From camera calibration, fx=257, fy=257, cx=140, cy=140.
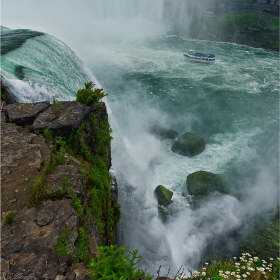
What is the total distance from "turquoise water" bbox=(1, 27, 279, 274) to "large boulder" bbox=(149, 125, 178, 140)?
67 centimetres

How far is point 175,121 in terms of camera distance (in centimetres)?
2370

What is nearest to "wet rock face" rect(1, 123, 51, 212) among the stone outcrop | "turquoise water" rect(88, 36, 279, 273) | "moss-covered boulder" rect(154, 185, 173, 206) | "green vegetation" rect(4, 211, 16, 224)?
the stone outcrop

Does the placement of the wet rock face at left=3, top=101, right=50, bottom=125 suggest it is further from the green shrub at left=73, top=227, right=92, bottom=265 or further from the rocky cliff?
the green shrub at left=73, top=227, right=92, bottom=265

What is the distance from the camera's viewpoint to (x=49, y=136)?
289 inches

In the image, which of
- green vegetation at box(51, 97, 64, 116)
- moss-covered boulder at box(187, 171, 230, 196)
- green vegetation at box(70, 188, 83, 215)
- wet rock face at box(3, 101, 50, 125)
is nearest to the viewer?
green vegetation at box(70, 188, 83, 215)

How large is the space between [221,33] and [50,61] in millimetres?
48089

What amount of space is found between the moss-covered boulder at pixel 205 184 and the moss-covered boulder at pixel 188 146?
127 inches

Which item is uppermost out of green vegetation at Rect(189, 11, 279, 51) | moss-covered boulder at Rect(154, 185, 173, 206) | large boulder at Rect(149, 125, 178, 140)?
green vegetation at Rect(189, 11, 279, 51)

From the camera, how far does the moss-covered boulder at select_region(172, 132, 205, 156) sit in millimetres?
19438

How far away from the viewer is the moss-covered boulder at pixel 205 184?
1595 cm

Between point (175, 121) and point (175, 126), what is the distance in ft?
2.63

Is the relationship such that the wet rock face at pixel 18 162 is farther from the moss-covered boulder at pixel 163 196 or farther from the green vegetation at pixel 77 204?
the moss-covered boulder at pixel 163 196

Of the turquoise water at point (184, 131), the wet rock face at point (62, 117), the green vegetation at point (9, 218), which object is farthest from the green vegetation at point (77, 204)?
the turquoise water at point (184, 131)

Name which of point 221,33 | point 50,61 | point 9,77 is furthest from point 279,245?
point 221,33
